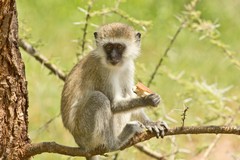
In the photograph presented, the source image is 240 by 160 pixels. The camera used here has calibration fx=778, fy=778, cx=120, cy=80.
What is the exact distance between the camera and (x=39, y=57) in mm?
7043

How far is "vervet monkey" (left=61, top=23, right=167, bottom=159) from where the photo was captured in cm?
629

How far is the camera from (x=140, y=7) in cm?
1265

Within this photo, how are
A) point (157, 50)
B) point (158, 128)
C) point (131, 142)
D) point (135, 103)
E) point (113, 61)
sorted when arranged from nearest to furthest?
point (131, 142) → point (158, 128) → point (135, 103) → point (113, 61) → point (157, 50)

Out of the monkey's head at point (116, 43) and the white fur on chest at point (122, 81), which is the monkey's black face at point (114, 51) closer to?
the monkey's head at point (116, 43)

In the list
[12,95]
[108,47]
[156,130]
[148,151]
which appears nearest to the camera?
[12,95]

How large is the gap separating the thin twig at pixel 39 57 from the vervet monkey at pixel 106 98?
1.92 feet

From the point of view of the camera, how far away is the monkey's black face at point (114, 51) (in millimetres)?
6523

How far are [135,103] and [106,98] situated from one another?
0.28m

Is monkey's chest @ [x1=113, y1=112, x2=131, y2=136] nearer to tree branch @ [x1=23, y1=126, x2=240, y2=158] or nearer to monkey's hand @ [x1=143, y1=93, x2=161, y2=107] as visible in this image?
monkey's hand @ [x1=143, y1=93, x2=161, y2=107]

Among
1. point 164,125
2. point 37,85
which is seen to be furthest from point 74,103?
point 37,85

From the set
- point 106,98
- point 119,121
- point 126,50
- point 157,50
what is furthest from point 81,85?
point 157,50

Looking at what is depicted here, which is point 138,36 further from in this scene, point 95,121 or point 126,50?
point 95,121

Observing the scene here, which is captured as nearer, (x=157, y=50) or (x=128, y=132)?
(x=128, y=132)

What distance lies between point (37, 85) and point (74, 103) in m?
3.42
